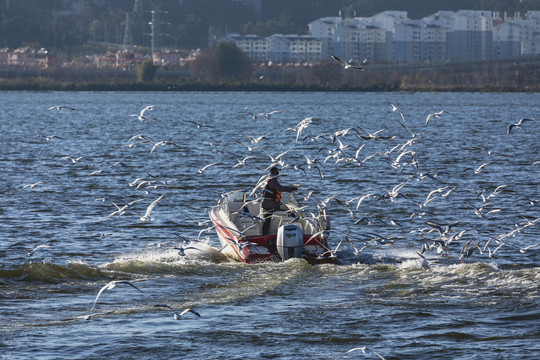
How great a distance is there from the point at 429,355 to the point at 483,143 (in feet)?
179

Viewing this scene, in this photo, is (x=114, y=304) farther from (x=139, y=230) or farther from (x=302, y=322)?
(x=139, y=230)

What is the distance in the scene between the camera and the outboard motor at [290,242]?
23.0m

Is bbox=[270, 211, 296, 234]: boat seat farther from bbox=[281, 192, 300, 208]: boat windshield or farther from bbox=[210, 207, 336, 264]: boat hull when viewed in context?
bbox=[281, 192, 300, 208]: boat windshield

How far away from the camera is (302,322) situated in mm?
17875

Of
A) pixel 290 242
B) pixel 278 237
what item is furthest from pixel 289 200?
pixel 290 242

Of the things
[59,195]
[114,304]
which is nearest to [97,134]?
[59,195]

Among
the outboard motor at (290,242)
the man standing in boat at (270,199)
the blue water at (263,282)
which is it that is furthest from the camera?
the man standing in boat at (270,199)

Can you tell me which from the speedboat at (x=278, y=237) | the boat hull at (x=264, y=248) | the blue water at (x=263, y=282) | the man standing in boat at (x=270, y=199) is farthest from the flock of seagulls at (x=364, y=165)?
the boat hull at (x=264, y=248)

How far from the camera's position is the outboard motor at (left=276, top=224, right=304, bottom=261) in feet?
75.5

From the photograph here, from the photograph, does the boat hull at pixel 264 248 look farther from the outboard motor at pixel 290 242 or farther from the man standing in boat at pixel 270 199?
the man standing in boat at pixel 270 199

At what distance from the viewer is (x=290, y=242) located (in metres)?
23.0

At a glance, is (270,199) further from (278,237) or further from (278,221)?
(278,237)

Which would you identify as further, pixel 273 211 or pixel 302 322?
pixel 273 211

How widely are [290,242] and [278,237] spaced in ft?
1.43
